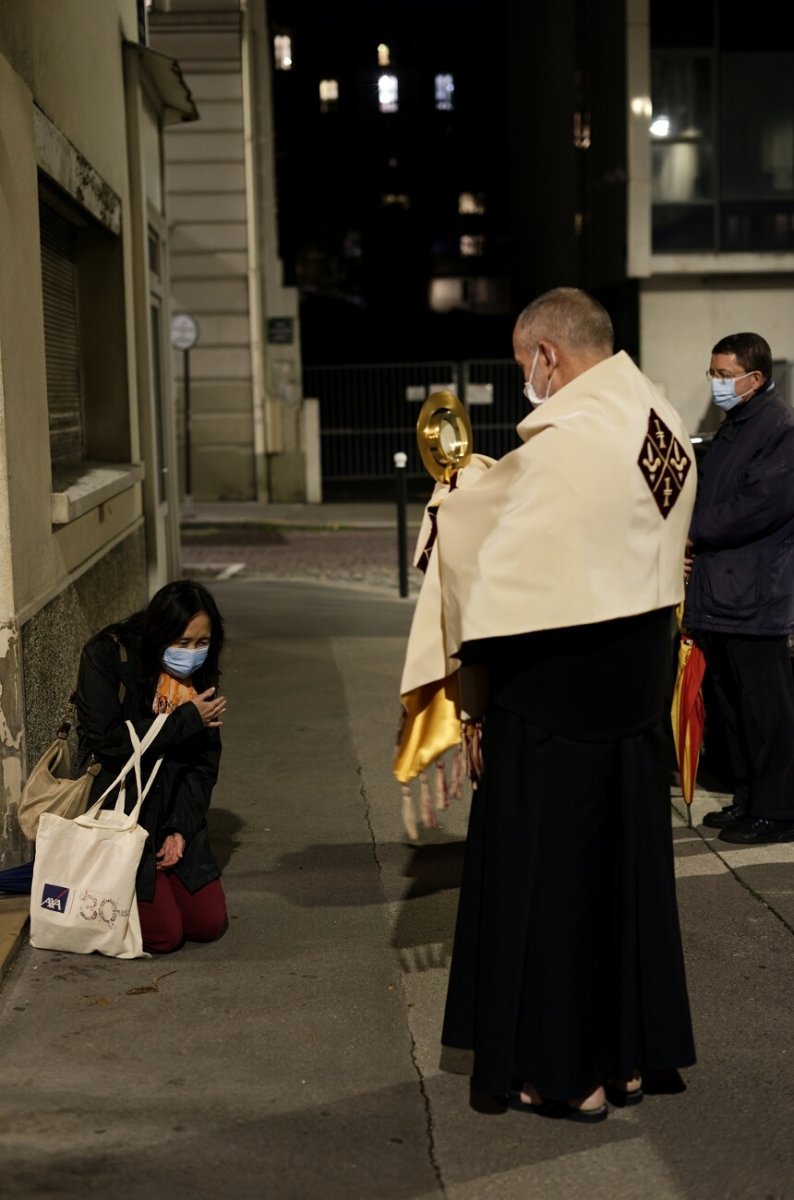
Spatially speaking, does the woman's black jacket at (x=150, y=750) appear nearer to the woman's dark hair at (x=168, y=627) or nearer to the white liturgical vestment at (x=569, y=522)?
the woman's dark hair at (x=168, y=627)

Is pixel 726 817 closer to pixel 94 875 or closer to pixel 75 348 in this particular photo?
pixel 94 875

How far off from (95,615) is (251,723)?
3.84 ft

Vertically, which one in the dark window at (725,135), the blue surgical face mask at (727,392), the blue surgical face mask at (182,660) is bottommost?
the blue surgical face mask at (182,660)

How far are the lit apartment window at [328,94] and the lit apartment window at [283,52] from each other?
109cm

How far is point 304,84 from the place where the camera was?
141ft

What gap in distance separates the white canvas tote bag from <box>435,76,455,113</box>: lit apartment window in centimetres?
4131

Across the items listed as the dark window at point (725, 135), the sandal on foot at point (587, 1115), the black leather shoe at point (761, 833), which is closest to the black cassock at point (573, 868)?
the sandal on foot at point (587, 1115)

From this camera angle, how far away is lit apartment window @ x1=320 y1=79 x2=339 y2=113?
4256cm

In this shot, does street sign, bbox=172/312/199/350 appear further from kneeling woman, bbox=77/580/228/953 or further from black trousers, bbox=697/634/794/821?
kneeling woman, bbox=77/580/228/953

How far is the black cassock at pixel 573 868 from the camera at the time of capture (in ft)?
12.2

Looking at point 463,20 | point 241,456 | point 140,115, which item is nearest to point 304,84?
point 463,20

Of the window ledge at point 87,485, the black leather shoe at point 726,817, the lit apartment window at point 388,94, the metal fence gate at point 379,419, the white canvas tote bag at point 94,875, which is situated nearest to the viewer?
the white canvas tote bag at point 94,875

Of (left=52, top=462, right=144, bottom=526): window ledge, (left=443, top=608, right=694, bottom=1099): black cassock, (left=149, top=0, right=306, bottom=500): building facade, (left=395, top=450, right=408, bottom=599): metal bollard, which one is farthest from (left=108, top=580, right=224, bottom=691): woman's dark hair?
(left=149, top=0, right=306, bottom=500): building facade

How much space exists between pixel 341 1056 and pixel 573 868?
3.23 feet
